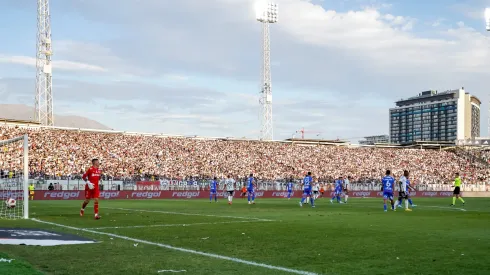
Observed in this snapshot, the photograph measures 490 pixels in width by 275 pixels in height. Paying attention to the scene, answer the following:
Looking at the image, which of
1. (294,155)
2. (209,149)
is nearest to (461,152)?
(294,155)

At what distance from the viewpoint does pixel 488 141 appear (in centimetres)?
9831

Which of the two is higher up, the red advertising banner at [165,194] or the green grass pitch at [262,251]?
the green grass pitch at [262,251]

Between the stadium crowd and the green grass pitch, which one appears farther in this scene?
the stadium crowd

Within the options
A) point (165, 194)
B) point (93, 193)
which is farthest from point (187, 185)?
point (93, 193)

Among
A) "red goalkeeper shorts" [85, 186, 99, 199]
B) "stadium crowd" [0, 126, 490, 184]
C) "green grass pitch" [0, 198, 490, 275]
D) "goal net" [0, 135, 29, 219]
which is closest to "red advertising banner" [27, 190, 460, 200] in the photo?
"stadium crowd" [0, 126, 490, 184]

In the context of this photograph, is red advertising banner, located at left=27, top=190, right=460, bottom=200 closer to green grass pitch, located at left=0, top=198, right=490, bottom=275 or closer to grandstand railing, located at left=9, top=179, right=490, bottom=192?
grandstand railing, located at left=9, top=179, right=490, bottom=192

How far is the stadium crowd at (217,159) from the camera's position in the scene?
2258 inches

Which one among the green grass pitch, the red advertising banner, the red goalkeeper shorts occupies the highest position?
the red goalkeeper shorts

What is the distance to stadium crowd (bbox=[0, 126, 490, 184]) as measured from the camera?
57.3 m

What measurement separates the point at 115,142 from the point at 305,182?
38695 mm

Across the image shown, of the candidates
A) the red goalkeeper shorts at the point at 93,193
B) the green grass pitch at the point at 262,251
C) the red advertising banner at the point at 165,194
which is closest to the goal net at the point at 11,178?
the red goalkeeper shorts at the point at 93,193

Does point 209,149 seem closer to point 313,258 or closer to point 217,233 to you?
point 217,233

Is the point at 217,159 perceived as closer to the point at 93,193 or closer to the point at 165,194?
the point at 165,194

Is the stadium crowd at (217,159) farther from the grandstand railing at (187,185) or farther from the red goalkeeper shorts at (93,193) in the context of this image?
the red goalkeeper shorts at (93,193)
